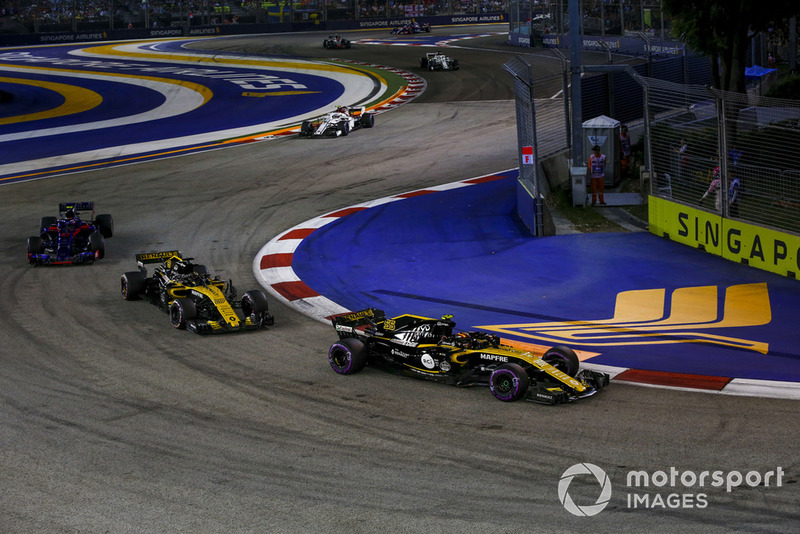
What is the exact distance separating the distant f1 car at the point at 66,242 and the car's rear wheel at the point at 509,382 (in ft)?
30.6

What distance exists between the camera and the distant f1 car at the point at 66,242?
16188mm

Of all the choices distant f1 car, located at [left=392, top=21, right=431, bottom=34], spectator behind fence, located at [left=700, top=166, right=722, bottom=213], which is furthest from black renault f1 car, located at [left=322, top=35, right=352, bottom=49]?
spectator behind fence, located at [left=700, top=166, right=722, bottom=213]

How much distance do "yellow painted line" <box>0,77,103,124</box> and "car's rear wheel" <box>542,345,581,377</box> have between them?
1166 inches

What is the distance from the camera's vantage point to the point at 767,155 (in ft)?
45.2

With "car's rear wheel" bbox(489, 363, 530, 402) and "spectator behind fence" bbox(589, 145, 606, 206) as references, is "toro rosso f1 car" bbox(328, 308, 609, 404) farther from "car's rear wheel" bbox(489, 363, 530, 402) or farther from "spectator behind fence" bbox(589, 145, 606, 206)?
"spectator behind fence" bbox(589, 145, 606, 206)

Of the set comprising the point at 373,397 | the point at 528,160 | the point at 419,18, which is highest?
the point at 419,18

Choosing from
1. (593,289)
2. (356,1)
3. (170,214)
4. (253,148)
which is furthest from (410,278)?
(356,1)

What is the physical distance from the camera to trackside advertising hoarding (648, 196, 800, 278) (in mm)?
13695

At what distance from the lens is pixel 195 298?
1278 cm

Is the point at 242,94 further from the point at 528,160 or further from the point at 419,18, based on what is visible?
the point at 419,18

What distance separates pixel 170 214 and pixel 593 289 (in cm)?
1013

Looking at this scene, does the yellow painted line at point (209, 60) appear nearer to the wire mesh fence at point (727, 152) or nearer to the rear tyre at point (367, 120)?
the rear tyre at point (367, 120)

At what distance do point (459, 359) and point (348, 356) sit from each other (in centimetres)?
127

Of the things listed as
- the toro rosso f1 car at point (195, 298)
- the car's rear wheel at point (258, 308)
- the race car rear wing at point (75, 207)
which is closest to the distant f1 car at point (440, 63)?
the race car rear wing at point (75, 207)
